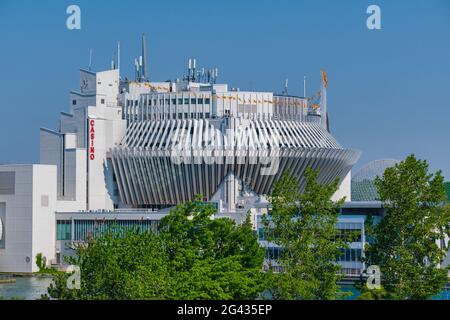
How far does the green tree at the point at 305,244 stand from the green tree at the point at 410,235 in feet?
6.37

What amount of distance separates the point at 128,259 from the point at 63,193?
5111cm

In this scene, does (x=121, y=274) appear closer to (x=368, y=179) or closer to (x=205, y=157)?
(x=205, y=157)

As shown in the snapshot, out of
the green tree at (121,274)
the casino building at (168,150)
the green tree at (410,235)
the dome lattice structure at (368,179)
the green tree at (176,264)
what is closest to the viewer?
the green tree at (121,274)

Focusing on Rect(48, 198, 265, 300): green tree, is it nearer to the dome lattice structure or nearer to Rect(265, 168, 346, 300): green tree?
Rect(265, 168, 346, 300): green tree

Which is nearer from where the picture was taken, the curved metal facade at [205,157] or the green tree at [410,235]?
the green tree at [410,235]

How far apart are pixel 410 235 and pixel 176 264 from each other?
9.85m

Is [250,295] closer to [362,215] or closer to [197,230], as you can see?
[197,230]

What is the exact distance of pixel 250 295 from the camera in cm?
5250

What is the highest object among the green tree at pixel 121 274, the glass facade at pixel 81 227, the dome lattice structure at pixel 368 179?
the dome lattice structure at pixel 368 179

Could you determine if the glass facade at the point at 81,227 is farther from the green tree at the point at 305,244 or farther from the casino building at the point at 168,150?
the green tree at the point at 305,244

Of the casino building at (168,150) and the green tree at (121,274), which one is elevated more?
the casino building at (168,150)

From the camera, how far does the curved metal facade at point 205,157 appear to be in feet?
327

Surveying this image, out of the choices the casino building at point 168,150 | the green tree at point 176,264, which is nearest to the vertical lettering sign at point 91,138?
the casino building at point 168,150
